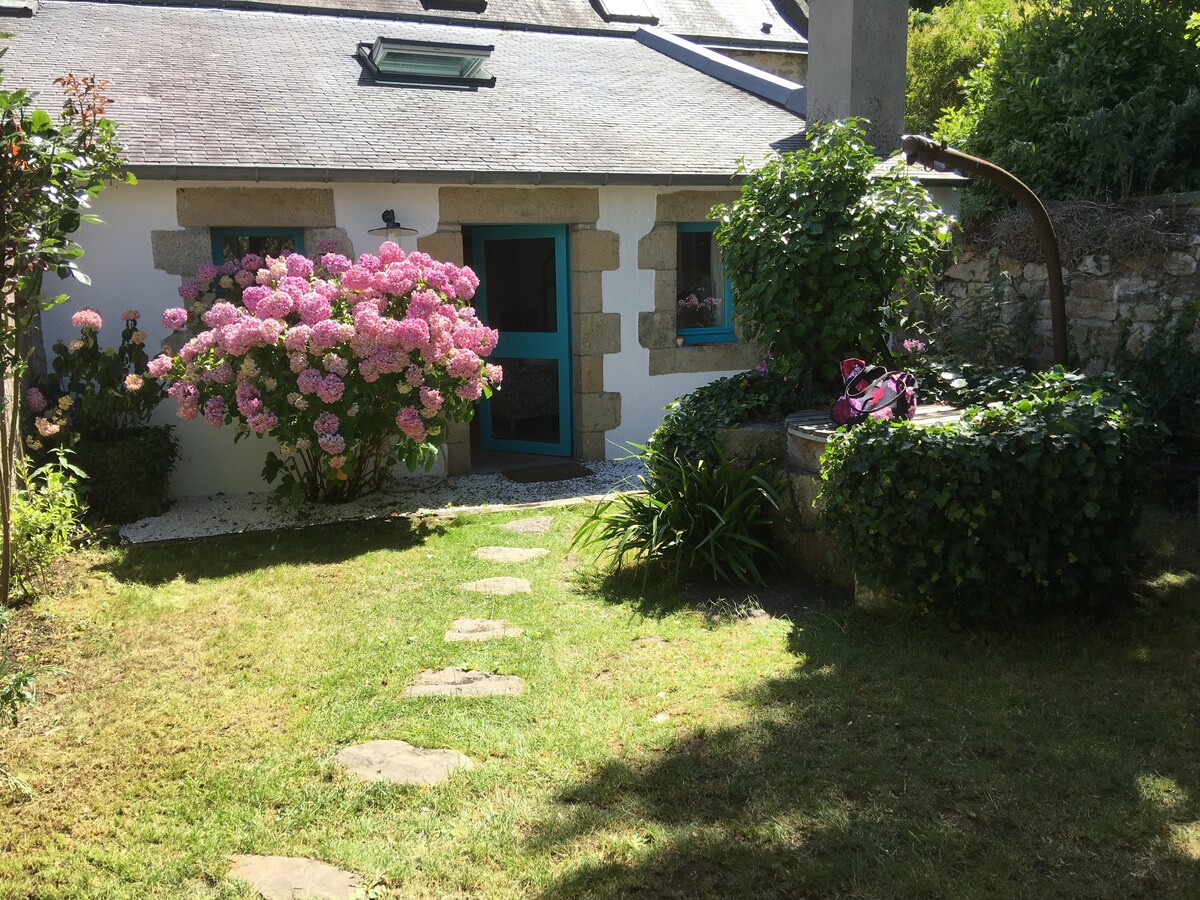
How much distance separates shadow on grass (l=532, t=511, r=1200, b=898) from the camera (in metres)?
2.71

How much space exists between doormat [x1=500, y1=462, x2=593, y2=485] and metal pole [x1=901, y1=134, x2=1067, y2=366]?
3.99 metres

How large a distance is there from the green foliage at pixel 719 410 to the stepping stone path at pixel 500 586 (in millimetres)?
1125

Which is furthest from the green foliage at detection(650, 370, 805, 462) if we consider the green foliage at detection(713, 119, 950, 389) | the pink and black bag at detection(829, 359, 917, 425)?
the pink and black bag at detection(829, 359, 917, 425)

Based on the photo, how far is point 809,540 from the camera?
5246 millimetres

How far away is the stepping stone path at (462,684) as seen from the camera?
400 centimetres

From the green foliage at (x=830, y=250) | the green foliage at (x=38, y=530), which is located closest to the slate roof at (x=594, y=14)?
the green foliage at (x=38, y=530)

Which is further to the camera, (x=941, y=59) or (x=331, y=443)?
(x=941, y=59)

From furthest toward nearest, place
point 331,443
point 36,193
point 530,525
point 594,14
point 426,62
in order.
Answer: point 594,14, point 426,62, point 530,525, point 331,443, point 36,193

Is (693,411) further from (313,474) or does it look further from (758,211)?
(313,474)

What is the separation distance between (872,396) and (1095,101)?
434 centimetres

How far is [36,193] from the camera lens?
400cm

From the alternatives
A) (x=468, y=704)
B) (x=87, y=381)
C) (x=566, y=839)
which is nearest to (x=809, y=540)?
(x=468, y=704)

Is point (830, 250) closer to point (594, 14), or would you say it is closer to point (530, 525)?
point (530, 525)

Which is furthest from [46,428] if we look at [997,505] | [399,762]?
[997,505]
